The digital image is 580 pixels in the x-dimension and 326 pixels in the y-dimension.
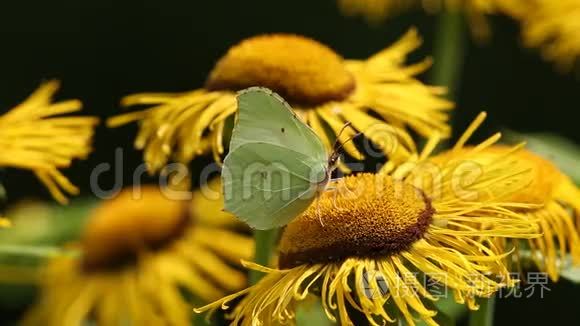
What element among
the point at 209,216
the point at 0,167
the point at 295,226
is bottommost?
the point at 209,216

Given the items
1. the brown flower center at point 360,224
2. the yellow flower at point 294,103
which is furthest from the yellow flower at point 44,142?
the brown flower center at point 360,224

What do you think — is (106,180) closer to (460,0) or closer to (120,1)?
(120,1)

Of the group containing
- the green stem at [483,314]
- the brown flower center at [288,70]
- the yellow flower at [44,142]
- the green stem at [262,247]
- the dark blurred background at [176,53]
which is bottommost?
the dark blurred background at [176,53]

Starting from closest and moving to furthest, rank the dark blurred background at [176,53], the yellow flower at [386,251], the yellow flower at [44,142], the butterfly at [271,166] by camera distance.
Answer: the yellow flower at [386,251], the butterfly at [271,166], the yellow flower at [44,142], the dark blurred background at [176,53]

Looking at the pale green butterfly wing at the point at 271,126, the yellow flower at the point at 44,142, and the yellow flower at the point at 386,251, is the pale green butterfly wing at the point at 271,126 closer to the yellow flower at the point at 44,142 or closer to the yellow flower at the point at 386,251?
the yellow flower at the point at 386,251

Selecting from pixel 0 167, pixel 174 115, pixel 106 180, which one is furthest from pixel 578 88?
pixel 0 167

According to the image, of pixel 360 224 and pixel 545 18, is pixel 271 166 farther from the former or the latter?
pixel 545 18
